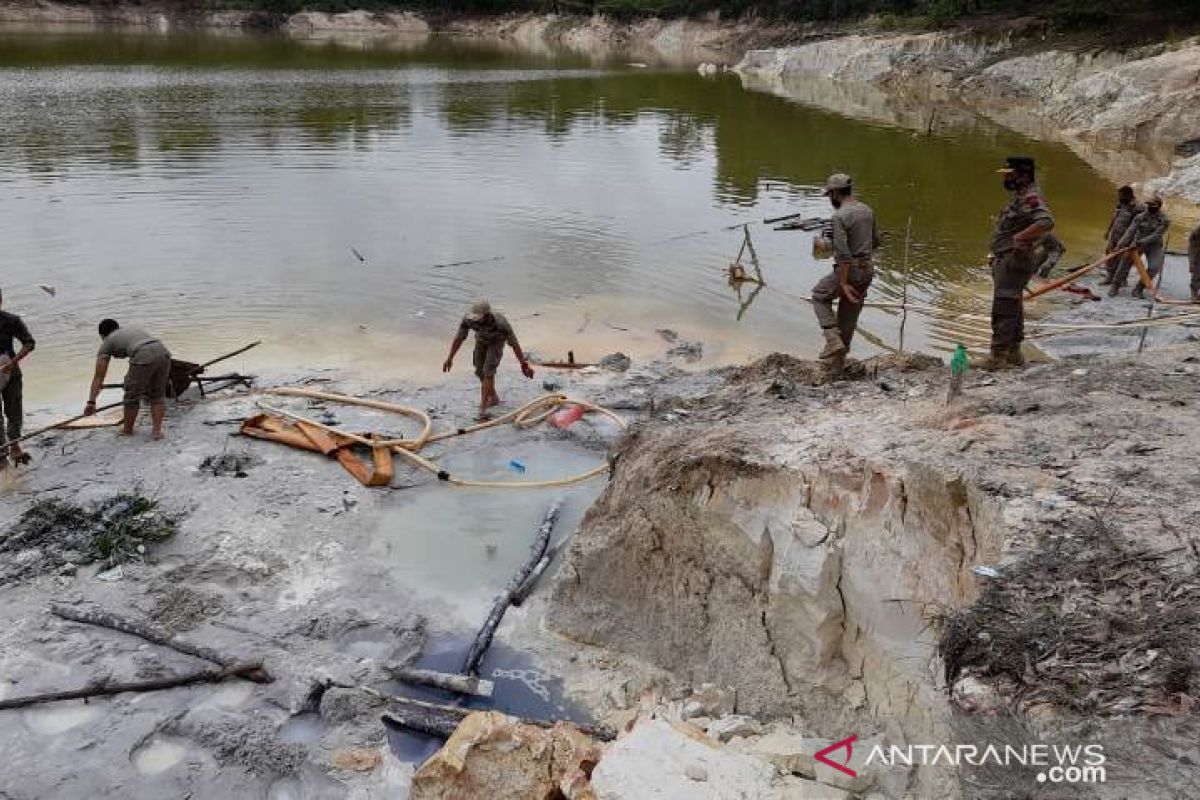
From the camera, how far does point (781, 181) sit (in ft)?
90.2

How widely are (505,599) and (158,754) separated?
2.79 meters

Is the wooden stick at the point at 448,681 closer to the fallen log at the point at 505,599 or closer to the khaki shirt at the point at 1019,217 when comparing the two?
the fallen log at the point at 505,599

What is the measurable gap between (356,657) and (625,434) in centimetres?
306

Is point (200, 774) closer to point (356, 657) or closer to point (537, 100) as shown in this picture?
point (356, 657)

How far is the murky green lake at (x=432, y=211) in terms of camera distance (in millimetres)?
15430

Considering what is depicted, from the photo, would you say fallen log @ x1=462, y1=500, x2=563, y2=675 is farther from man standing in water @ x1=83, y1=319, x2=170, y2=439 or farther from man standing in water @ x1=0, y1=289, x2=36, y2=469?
man standing in water @ x1=0, y1=289, x2=36, y2=469

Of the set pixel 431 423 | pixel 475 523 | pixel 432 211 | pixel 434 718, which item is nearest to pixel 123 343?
pixel 431 423

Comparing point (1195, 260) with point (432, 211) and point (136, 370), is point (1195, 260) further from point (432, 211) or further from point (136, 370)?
point (432, 211)

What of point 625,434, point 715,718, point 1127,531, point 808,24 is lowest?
point 715,718

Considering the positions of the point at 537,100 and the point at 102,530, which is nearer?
the point at 102,530

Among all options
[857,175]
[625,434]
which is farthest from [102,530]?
[857,175]

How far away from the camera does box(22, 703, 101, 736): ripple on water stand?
629cm

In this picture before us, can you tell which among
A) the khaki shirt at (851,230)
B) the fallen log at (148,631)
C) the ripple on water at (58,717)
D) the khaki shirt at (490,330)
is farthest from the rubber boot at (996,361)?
the ripple on water at (58,717)

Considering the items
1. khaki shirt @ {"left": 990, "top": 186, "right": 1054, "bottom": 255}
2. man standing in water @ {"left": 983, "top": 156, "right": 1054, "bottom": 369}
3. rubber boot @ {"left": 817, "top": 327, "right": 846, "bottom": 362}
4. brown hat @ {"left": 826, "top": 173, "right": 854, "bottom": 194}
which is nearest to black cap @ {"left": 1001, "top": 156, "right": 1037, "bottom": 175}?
man standing in water @ {"left": 983, "top": 156, "right": 1054, "bottom": 369}
